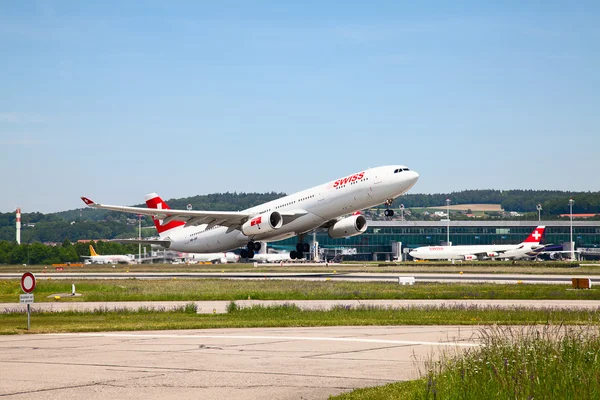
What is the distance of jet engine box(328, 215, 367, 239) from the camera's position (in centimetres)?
6519

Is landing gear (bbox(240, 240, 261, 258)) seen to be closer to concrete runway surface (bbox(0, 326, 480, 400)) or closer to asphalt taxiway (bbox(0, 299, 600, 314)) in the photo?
asphalt taxiway (bbox(0, 299, 600, 314))

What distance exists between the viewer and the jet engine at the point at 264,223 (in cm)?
6091

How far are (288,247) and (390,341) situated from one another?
502 ft

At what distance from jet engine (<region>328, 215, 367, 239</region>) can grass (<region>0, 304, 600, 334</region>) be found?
111 ft

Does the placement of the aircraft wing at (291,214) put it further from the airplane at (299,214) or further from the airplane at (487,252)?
the airplane at (487,252)

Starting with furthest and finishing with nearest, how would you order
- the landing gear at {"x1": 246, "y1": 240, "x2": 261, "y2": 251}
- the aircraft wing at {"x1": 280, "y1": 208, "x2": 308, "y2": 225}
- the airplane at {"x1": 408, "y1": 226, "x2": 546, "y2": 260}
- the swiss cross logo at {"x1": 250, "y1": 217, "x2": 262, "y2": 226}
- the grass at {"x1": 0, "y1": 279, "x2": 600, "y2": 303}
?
the airplane at {"x1": 408, "y1": 226, "x2": 546, "y2": 260} < the landing gear at {"x1": 246, "y1": 240, "x2": 261, "y2": 251} < the swiss cross logo at {"x1": 250, "y1": 217, "x2": 262, "y2": 226} < the aircraft wing at {"x1": 280, "y1": 208, "x2": 308, "y2": 225} < the grass at {"x1": 0, "y1": 279, "x2": 600, "y2": 303}

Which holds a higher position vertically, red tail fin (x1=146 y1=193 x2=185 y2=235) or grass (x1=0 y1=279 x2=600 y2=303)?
red tail fin (x1=146 y1=193 x2=185 y2=235)

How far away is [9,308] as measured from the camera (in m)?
35.9

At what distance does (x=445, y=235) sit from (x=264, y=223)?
5127 inches

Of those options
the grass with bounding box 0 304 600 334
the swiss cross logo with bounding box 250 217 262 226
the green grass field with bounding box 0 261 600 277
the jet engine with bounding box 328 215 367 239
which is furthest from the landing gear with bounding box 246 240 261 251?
the grass with bounding box 0 304 600 334

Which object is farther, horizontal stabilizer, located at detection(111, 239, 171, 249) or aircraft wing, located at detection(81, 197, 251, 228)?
horizontal stabilizer, located at detection(111, 239, 171, 249)

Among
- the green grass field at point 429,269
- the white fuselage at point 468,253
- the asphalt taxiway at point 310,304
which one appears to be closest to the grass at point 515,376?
the asphalt taxiway at point 310,304

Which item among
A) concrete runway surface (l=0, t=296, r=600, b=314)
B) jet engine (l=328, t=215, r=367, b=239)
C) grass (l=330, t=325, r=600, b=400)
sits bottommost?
concrete runway surface (l=0, t=296, r=600, b=314)

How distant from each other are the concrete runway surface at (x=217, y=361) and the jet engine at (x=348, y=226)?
41.3 metres
